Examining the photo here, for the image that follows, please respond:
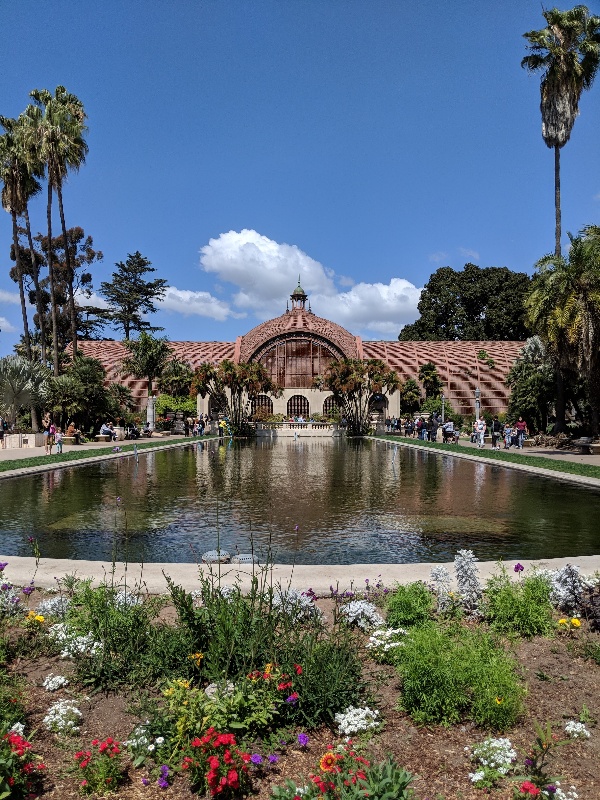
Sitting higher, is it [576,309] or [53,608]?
[576,309]

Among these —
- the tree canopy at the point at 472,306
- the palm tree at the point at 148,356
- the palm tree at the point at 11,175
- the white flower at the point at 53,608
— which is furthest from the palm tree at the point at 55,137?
the tree canopy at the point at 472,306

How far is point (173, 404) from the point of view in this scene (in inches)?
2100

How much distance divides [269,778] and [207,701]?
529mm

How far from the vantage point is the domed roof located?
210 ft

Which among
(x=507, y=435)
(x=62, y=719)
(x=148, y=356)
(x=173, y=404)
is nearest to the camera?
(x=62, y=719)

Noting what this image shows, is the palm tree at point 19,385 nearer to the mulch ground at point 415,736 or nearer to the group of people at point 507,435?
the group of people at point 507,435

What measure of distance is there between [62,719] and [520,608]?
11.6ft

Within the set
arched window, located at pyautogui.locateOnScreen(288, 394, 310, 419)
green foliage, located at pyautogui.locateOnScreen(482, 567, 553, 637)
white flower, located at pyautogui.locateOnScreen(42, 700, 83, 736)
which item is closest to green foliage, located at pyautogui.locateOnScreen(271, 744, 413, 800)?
white flower, located at pyautogui.locateOnScreen(42, 700, 83, 736)

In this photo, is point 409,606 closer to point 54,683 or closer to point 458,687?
point 458,687

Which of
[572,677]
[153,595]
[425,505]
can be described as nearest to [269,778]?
[572,677]

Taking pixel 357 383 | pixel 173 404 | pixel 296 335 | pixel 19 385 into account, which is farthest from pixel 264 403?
pixel 19 385

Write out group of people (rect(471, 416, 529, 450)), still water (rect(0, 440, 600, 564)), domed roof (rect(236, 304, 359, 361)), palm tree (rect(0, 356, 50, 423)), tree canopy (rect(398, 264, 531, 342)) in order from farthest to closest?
tree canopy (rect(398, 264, 531, 342)), domed roof (rect(236, 304, 359, 361)), palm tree (rect(0, 356, 50, 423)), group of people (rect(471, 416, 529, 450)), still water (rect(0, 440, 600, 564))

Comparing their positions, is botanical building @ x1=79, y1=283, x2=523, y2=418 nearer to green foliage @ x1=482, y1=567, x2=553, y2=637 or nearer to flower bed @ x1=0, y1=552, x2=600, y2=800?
green foliage @ x1=482, y1=567, x2=553, y2=637

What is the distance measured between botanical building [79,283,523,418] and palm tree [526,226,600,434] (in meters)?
31.2
